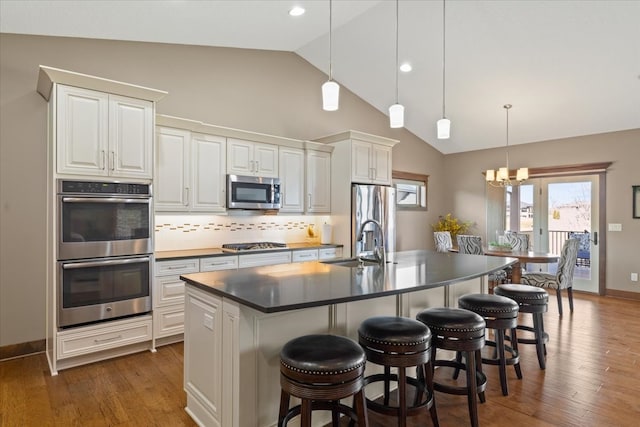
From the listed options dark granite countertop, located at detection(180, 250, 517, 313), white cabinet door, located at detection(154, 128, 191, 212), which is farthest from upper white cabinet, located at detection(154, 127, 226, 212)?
dark granite countertop, located at detection(180, 250, 517, 313)

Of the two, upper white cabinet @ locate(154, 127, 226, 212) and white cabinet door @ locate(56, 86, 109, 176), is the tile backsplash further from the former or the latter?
white cabinet door @ locate(56, 86, 109, 176)

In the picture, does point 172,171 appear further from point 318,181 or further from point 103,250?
point 318,181

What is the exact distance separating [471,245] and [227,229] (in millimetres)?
3561

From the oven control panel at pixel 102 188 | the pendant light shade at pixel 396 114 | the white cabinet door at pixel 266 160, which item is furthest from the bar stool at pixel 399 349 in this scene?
the white cabinet door at pixel 266 160

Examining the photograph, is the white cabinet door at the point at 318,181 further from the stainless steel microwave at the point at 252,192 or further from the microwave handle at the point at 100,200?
the microwave handle at the point at 100,200

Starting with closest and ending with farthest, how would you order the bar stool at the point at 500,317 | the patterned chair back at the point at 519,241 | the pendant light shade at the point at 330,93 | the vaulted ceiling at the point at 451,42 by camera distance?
the pendant light shade at the point at 330,93, the bar stool at the point at 500,317, the vaulted ceiling at the point at 451,42, the patterned chair back at the point at 519,241

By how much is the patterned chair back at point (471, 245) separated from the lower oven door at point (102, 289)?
4353 millimetres

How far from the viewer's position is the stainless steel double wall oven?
10.0ft

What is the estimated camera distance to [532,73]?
4.95 metres

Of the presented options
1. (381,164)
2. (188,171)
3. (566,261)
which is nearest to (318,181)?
(381,164)

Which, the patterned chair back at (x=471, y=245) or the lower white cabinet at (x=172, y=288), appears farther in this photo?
the patterned chair back at (x=471, y=245)

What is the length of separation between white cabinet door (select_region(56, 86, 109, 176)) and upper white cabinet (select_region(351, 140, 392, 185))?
3.12 meters

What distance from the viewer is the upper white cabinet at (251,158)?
446cm

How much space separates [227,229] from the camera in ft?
15.7
